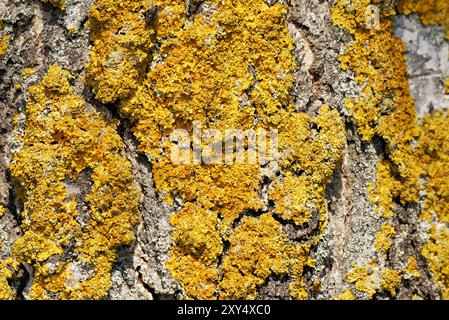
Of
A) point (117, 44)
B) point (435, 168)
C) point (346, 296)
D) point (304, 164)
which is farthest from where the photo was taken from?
point (435, 168)

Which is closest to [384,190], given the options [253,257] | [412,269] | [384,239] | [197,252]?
[384,239]

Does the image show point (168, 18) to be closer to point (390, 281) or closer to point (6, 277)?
point (6, 277)

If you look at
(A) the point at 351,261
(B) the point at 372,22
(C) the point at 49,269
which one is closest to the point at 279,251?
(A) the point at 351,261

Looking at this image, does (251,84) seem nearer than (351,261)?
Yes

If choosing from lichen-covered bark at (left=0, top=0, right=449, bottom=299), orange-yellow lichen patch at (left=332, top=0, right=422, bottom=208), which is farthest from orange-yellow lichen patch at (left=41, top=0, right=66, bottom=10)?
orange-yellow lichen patch at (left=332, top=0, right=422, bottom=208)

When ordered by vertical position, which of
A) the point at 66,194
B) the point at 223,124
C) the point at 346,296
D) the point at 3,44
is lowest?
the point at 346,296

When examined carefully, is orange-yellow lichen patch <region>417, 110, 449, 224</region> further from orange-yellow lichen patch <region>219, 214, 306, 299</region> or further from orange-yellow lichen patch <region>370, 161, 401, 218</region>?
orange-yellow lichen patch <region>219, 214, 306, 299</region>

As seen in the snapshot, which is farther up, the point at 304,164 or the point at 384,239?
the point at 304,164

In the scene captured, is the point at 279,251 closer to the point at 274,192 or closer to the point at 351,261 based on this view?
the point at 274,192
